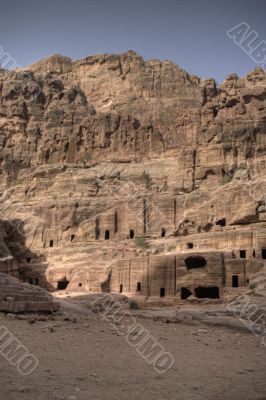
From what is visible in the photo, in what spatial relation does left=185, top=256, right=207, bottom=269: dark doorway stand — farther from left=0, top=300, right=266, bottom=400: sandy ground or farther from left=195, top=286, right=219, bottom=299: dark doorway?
left=0, top=300, right=266, bottom=400: sandy ground

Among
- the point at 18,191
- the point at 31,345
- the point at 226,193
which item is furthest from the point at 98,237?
the point at 31,345

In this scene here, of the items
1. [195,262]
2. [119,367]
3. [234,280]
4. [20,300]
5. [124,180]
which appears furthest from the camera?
[124,180]

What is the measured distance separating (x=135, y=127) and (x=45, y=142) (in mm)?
17076

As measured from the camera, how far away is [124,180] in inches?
2726

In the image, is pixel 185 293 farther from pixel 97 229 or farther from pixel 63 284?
pixel 97 229

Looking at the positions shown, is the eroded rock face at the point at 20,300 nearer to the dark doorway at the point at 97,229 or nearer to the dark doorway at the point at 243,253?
the dark doorway at the point at 243,253

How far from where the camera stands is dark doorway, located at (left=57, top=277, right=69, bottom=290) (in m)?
47.3

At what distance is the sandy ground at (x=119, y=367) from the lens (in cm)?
859

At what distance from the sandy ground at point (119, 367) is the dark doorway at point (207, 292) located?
841 inches

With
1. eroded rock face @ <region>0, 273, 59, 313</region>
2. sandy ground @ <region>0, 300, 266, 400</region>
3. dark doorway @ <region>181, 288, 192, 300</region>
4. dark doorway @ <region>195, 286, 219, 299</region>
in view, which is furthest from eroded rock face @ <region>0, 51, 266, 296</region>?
sandy ground @ <region>0, 300, 266, 400</region>

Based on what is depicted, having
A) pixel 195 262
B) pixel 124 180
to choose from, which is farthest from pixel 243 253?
pixel 124 180

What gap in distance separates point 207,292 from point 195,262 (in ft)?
10.6

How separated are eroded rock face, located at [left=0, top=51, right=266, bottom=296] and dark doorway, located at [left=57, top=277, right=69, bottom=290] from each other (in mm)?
416

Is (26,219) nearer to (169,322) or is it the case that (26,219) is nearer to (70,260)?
(70,260)
